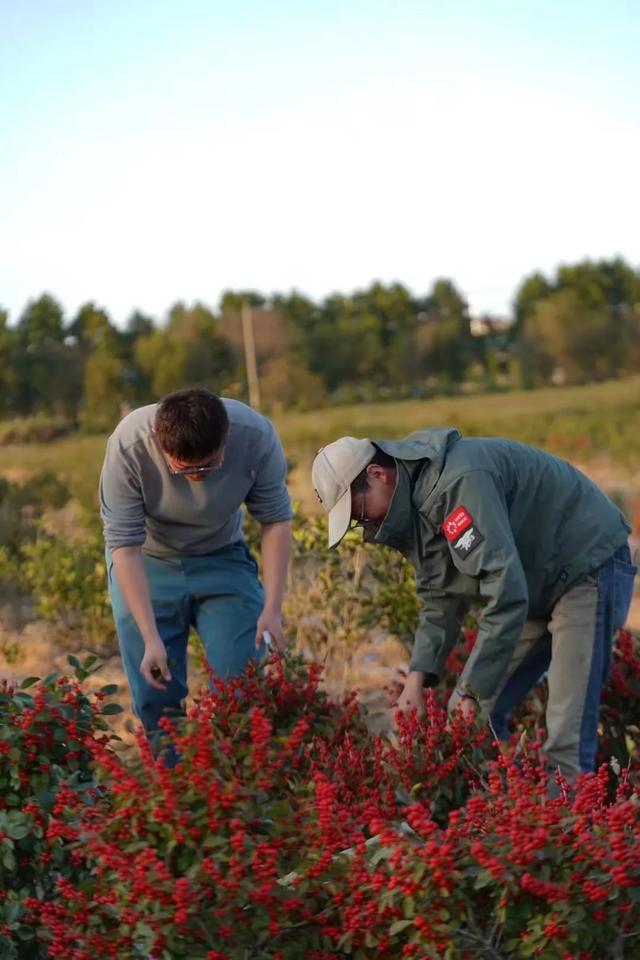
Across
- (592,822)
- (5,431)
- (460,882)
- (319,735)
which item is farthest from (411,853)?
(5,431)

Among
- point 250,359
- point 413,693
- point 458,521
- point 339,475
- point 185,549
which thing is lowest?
point 413,693

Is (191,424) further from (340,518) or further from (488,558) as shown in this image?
(488,558)

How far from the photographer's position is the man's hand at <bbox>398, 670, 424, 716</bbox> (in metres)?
3.40

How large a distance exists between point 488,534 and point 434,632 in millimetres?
515

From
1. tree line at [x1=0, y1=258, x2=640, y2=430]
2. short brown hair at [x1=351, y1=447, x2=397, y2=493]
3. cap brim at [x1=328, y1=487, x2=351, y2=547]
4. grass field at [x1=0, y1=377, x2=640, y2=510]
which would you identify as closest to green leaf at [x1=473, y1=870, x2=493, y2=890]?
cap brim at [x1=328, y1=487, x2=351, y2=547]

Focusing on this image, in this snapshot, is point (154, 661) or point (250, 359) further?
point (250, 359)

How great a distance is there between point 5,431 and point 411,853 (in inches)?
1089

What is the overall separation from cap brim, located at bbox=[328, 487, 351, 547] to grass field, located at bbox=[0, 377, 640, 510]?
322 inches

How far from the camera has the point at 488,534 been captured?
314 centimetres

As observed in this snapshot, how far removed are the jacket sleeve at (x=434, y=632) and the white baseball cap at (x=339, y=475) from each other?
0.47 m

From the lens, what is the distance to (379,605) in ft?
17.6

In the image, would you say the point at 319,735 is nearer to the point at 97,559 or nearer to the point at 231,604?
the point at 231,604

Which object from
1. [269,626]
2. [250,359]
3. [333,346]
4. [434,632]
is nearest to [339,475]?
Answer: [434,632]

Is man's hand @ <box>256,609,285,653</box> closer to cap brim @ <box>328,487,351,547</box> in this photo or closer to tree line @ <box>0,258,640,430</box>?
cap brim @ <box>328,487,351,547</box>
